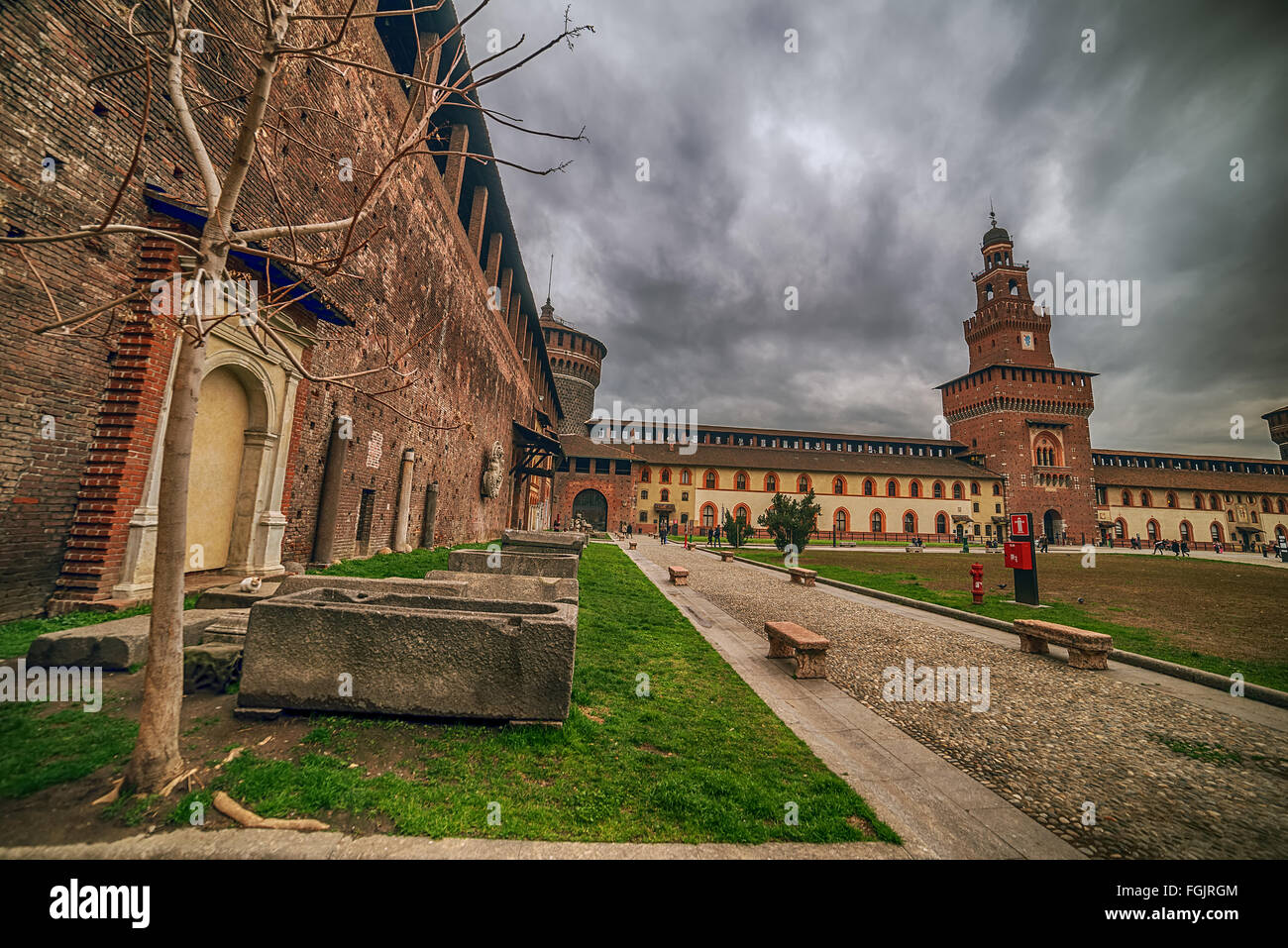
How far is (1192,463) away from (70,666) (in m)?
93.9

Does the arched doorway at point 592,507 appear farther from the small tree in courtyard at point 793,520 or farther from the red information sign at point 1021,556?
the red information sign at point 1021,556

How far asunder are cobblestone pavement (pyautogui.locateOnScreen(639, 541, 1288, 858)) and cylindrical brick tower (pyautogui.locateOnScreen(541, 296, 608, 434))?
4556 centimetres

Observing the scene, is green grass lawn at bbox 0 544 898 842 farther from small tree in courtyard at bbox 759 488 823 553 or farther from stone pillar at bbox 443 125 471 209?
small tree in courtyard at bbox 759 488 823 553

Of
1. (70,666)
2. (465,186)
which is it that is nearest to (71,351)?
(70,666)

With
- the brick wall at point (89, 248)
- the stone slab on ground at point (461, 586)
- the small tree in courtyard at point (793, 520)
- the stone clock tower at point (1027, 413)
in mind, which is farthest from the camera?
the stone clock tower at point (1027, 413)

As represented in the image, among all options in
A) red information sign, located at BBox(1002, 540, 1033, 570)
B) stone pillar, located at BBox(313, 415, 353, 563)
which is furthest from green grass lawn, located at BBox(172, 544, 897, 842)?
red information sign, located at BBox(1002, 540, 1033, 570)

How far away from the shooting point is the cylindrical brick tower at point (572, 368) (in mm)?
49594

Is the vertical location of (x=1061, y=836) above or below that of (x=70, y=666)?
below

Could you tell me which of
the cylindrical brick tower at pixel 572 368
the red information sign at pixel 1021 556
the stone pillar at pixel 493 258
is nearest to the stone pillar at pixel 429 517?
the stone pillar at pixel 493 258

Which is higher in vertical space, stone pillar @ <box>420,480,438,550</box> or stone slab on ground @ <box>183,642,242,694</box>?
stone pillar @ <box>420,480,438,550</box>

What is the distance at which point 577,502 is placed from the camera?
46.3 metres

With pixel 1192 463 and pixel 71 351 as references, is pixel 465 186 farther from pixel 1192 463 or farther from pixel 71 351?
pixel 1192 463

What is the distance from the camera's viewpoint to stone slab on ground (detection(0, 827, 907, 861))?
2.18 metres

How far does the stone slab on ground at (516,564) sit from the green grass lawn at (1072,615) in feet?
25.4
